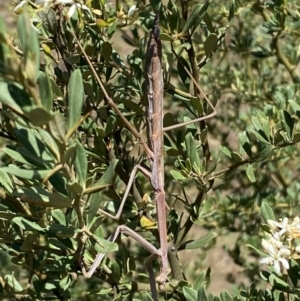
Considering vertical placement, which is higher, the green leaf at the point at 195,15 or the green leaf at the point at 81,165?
the green leaf at the point at 195,15

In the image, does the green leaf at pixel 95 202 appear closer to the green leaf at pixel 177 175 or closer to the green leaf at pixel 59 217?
the green leaf at pixel 59 217

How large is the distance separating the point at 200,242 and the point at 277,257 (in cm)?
16

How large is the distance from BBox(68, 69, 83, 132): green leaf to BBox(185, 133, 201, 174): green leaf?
307mm

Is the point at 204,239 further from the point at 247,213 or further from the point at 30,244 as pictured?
the point at 247,213

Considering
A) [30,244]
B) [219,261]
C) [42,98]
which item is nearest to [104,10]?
[30,244]

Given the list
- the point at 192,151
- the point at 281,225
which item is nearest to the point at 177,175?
the point at 192,151

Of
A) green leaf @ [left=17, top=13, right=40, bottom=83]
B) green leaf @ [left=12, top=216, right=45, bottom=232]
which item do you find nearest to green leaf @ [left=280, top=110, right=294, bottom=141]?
green leaf @ [left=12, top=216, right=45, bottom=232]

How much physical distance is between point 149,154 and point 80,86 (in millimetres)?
349

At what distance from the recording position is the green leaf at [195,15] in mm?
760

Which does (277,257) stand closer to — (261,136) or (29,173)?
(261,136)

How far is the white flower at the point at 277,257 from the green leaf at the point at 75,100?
0.33 m

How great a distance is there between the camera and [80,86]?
1.58 feet

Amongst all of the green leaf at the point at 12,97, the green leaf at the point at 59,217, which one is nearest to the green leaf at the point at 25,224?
the green leaf at the point at 59,217

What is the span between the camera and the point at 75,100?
0.47m
